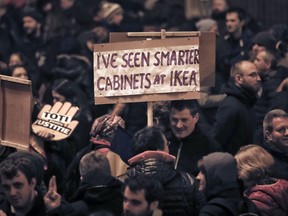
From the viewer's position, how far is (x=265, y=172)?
12914mm

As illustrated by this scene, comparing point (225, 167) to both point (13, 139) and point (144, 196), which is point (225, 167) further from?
point (13, 139)

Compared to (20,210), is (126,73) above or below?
above

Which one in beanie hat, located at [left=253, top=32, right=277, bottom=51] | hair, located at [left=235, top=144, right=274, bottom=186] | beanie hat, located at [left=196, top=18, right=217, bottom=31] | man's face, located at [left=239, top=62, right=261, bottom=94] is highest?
beanie hat, located at [left=196, top=18, right=217, bottom=31]

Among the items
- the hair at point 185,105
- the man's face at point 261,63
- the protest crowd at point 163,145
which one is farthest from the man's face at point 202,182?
the man's face at point 261,63

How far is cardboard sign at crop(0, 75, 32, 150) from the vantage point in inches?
562

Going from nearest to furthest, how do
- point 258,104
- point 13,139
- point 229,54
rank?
point 13,139 < point 258,104 < point 229,54

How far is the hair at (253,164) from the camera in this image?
12.8m

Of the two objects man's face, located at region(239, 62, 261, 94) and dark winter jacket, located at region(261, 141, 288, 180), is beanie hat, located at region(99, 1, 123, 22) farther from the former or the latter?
dark winter jacket, located at region(261, 141, 288, 180)

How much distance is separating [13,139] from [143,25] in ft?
29.2

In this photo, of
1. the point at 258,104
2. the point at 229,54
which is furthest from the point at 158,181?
the point at 229,54

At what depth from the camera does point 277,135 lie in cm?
1419

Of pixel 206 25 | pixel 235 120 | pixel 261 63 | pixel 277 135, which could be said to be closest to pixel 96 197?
pixel 277 135

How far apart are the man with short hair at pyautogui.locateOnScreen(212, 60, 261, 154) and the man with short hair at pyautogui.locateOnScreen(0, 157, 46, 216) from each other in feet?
11.7

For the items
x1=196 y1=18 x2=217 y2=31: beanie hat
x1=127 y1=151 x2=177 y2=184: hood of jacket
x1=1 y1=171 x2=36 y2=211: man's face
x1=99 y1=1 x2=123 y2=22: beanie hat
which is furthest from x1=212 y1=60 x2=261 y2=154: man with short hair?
x1=99 y1=1 x2=123 y2=22: beanie hat
